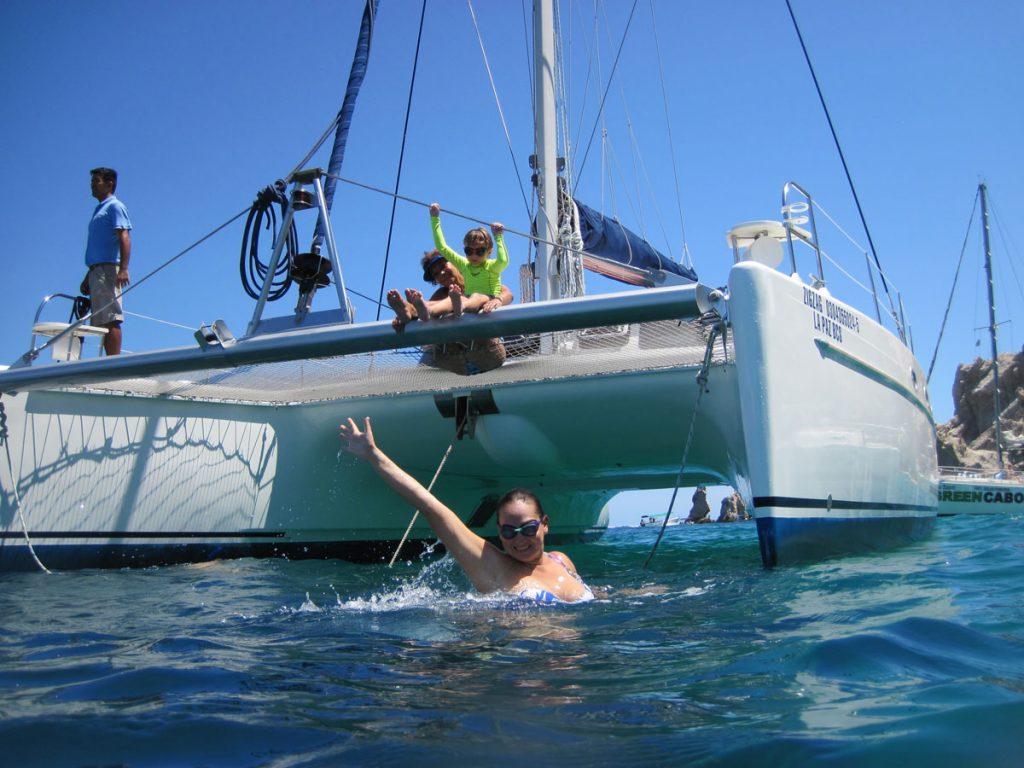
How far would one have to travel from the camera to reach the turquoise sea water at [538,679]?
1.73 metres

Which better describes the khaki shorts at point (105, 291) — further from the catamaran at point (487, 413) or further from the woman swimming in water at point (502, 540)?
the woman swimming in water at point (502, 540)

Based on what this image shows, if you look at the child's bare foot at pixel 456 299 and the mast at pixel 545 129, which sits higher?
the mast at pixel 545 129

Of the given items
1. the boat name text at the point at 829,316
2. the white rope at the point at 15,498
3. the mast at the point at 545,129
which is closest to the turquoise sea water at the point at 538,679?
the boat name text at the point at 829,316

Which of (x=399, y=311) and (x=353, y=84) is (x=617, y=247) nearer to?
(x=353, y=84)

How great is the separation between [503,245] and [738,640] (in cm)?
340

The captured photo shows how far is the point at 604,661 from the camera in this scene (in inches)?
102

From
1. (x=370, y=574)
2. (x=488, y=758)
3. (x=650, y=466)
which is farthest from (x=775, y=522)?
(x=650, y=466)

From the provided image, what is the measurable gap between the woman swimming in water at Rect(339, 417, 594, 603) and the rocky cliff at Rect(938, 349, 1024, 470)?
32352mm

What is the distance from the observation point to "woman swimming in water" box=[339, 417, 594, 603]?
338 cm

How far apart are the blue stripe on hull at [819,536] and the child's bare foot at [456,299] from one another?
2.04 metres

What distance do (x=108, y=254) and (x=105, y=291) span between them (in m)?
0.27

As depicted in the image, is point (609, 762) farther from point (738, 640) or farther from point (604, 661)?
point (738, 640)

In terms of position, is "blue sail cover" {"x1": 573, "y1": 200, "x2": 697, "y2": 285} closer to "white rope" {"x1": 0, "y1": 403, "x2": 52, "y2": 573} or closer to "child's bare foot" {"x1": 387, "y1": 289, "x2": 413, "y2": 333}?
"child's bare foot" {"x1": 387, "y1": 289, "x2": 413, "y2": 333}

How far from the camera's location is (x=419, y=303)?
470cm
